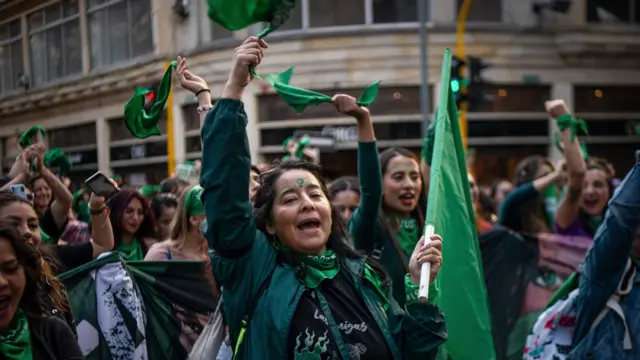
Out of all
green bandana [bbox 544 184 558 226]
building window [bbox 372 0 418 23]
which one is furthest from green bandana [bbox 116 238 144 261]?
building window [bbox 372 0 418 23]

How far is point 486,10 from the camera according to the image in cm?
1942

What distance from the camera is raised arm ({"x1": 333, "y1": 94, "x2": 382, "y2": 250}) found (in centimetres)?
394

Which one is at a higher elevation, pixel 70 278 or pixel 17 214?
pixel 17 214

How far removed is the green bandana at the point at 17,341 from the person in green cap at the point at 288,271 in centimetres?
65

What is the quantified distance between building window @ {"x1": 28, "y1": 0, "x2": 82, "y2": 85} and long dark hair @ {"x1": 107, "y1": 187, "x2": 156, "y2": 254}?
2.69 ft

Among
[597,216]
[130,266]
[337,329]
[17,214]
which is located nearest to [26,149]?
[130,266]

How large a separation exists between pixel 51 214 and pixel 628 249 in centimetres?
356

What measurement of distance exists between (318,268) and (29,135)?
295cm

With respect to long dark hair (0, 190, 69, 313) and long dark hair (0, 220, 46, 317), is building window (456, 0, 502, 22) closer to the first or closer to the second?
long dark hair (0, 190, 69, 313)

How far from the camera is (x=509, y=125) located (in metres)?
19.5

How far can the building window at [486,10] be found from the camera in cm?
1938

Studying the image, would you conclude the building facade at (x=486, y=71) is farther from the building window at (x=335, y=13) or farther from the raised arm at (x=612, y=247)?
the raised arm at (x=612, y=247)

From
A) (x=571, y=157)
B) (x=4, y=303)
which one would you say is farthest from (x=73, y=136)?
(x=571, y=157)

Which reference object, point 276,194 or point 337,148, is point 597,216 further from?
point 337,148
